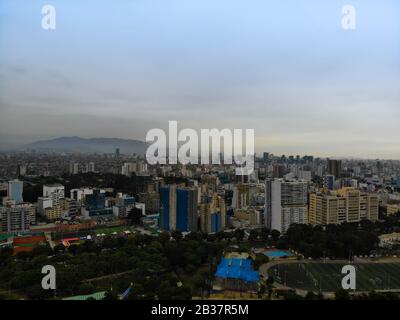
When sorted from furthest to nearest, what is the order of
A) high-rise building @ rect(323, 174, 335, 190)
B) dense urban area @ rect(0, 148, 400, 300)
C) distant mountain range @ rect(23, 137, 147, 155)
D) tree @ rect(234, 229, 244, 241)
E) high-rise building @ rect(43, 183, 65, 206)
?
1. high-rise building @ rect(323, 174, 335, 190)
2. high-rise building @ rect(43, 183, 65, 206)
3. tree @ rect(234, 229, 244, 241)
4. dense urban area @ rect(0, 148, 400, 300)
5. distant mountain range @ rect(23, 137, 147, 155)

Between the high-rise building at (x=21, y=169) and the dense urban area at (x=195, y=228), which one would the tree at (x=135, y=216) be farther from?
the high-rise building at (x=21, y=169)

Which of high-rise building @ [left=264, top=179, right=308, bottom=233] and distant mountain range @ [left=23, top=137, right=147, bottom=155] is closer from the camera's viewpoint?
distant mountain range @ [left=23, top=137, right=147, bottom=155]

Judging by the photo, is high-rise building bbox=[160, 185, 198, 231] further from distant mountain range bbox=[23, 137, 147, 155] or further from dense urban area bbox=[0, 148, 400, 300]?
distant mountain range bbox=[23, 137, 147, 155]

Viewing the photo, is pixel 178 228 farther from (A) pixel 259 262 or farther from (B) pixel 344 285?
(B) pixel 344 285

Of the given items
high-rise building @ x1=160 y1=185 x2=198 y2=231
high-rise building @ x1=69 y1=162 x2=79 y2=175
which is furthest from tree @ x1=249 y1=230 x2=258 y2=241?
high-rise building @ x1=69 y1=162 x2=79 y2=175

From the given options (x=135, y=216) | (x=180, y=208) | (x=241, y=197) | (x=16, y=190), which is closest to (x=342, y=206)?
(x=241, y=197)

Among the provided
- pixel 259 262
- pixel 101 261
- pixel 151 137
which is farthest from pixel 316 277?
pixel 151 137
